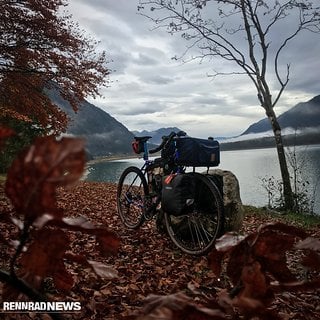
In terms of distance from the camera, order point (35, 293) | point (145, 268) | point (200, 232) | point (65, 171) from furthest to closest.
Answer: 1. point (200, 232)
2. point (145, 268)
3. point (35, 293)
4. point (65, 171)

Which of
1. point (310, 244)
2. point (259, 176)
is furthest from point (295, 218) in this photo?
point (259, 176)

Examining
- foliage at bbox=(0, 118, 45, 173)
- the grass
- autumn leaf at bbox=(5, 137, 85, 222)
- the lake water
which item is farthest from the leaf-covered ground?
foliage at bbox=(0, 118, 45, 173)

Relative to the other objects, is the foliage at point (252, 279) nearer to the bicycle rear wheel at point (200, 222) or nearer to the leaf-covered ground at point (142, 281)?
the leaf-covered ground at point (142, 281)

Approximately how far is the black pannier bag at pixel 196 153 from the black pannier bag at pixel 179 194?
23 cm

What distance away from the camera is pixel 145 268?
13.7ft

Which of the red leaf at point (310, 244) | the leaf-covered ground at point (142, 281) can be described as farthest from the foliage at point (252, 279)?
the leaf-covered ground at point (142, 281)

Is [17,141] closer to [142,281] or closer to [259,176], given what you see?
[259,176]

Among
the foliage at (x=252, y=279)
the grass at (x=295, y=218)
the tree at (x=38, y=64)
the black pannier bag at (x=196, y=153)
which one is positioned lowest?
the grass at (x=295, y=218)

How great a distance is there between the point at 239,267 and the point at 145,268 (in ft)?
12.2

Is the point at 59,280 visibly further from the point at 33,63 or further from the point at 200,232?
the point at 33,63

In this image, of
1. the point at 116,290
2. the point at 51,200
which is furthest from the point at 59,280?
the point at 116,290

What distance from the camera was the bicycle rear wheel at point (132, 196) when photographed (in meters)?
5.75

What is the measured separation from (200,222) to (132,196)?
169 centimetres

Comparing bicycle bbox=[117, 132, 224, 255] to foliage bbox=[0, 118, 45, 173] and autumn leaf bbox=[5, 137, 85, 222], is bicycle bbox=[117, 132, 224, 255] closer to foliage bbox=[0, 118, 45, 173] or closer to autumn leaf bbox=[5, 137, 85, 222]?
autumn leaf bbox=[5, 137, 85, 222]
